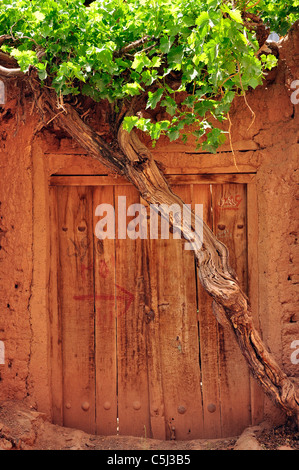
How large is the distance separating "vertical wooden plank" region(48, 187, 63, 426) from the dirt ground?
149 mm

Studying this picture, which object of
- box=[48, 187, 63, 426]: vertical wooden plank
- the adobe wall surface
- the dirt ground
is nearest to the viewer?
the dirt ground

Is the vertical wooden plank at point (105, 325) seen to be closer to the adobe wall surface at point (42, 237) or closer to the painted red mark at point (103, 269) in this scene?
the painted red mark at point (103, 269)

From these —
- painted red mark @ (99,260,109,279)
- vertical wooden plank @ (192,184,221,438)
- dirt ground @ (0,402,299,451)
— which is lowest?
dirt ground @ (0,402,299,451)

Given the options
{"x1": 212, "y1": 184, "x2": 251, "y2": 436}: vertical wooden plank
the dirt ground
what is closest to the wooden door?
{"x1": 212, "y1": 184, "x2": 251, "y2": 436}: vertical wooden plank

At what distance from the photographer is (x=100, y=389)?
3.97 metres

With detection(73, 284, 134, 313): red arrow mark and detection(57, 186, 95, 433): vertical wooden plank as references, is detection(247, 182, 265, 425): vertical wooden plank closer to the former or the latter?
detection(73, 284, 134, 313): red arrow mark

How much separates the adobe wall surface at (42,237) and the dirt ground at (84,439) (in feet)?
0.42

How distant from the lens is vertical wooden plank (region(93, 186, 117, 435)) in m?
3.97

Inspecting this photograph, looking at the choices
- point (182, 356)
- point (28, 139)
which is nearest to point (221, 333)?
point (182, 356)

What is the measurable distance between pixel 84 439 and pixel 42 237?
1.41m

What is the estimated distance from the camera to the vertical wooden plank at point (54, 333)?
3.90 metres

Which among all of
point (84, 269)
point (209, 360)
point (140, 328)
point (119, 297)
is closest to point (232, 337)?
point (209, 360)

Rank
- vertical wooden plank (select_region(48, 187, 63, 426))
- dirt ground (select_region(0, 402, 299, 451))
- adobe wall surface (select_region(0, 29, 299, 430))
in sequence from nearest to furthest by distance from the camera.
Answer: dirt ground (select_region(0, 402, 299, 451)) → adobe wall surface (select_region(0, 29, 299, 430)) → vertical wooden plank (select_region(48, 187, 63, 426))

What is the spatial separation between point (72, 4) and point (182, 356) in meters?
2.40
